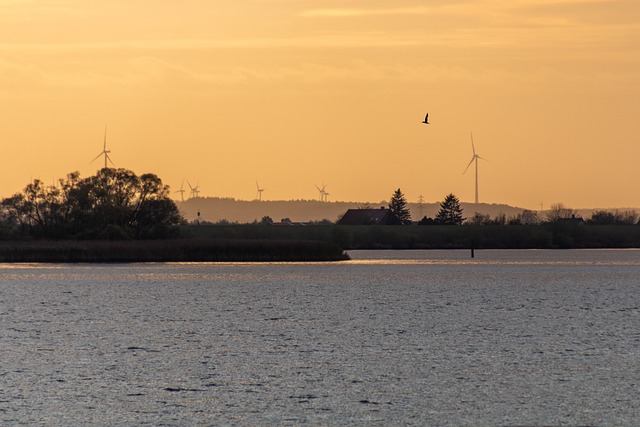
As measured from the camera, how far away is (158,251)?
11488cm

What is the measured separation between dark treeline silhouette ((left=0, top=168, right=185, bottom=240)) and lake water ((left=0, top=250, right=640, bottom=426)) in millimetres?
47510

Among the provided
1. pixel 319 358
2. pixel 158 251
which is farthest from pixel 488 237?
pixel 319 358

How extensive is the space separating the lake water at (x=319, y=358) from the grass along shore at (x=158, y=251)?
43.5 metres

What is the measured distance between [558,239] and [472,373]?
161 metres

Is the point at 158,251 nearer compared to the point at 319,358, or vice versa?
the point at 319,358

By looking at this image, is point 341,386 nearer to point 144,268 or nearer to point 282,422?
point 282,422

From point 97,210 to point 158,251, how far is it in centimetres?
920

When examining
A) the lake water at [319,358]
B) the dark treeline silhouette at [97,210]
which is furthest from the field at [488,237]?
the lake water at [319,358]

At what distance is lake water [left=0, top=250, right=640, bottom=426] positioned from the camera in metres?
24.5

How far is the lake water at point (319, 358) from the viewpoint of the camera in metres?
24.5

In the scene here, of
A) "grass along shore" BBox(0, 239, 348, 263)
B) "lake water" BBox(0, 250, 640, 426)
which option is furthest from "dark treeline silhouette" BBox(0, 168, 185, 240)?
"lake water" BBox(0, 250, 640, 426)

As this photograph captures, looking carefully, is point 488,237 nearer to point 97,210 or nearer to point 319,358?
point 97,210

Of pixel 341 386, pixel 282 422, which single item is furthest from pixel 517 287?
pixel 282 422

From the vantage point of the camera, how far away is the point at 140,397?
26406 mm
